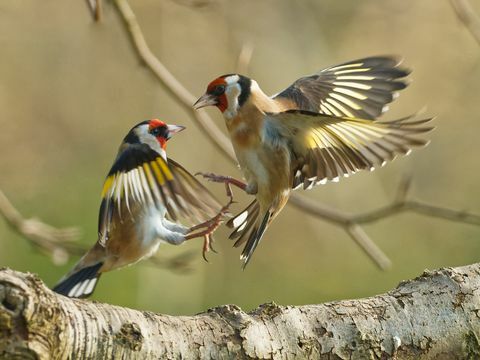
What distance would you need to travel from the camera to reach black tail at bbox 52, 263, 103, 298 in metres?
3.44

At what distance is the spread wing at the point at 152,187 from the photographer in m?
2.72

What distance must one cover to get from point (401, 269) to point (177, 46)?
2314 mm

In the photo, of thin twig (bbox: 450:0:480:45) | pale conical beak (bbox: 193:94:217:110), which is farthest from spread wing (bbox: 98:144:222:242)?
thin twig (bbox: 450:0:480:45)

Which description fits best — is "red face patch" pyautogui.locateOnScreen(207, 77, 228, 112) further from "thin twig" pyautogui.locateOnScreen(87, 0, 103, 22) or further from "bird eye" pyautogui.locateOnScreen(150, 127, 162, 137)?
"thin twig" pyautogui.locateOnScreen(87, 0, 103, 22)

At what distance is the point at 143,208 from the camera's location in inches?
128

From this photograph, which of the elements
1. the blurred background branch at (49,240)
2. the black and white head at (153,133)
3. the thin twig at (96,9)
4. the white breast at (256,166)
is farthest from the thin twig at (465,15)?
the blurred background branch at (49,240)

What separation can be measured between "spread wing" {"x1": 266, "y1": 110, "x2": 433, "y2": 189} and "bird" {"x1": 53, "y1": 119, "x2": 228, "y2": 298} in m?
0.33

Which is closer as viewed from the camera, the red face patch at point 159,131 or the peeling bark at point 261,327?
the peeling bark at point 261,327

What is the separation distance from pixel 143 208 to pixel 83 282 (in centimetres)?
44

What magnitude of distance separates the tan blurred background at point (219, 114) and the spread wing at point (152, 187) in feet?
7.89

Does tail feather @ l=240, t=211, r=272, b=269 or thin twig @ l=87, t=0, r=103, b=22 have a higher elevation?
thin twig @ l=87, t=0, r=103, b=22

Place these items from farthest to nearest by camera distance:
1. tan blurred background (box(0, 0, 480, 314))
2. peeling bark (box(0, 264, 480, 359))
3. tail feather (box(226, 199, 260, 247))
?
tan blurred background (box(0, 0, 480, 314)) < tail feather (box(226, 199, 260, 247)) < peeling bark (box(0, 264, 480, 359))

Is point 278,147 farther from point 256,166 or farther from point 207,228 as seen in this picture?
point 207,228

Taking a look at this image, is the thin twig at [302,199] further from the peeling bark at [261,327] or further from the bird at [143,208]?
the peeling bark at [261,327]
